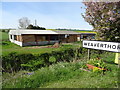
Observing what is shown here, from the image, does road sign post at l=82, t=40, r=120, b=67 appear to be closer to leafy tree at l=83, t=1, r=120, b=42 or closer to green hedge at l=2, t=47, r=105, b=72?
leafy tree at l=83, t=1, r=120, b=42

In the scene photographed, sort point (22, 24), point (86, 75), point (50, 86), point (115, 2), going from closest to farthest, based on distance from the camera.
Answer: point (50, 86) < point (86, 75) < point (115, 2) < point (22, 24)

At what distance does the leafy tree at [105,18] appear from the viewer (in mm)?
6285

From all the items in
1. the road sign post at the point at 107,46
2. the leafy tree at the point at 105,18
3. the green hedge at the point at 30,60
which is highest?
the leafy tree at the point at 105,18

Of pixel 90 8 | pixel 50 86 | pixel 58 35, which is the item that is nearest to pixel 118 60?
pixel 50 86

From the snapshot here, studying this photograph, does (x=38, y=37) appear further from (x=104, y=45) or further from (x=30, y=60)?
(x=104, y=45)

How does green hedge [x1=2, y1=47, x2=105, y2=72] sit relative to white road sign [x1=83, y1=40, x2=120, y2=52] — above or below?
below

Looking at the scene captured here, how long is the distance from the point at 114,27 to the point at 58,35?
69.0ft

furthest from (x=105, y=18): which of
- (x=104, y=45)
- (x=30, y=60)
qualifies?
(x=30, y=60)

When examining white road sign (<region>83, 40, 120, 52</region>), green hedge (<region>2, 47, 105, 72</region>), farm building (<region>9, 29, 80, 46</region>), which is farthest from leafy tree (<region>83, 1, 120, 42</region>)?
farm building (<region>9, 29, 80, 46</region>)

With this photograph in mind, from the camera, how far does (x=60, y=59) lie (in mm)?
7781

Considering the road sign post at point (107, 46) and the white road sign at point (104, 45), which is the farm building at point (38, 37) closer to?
the white road sign at point (104, 45)

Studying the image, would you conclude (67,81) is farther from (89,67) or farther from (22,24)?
(22,24)

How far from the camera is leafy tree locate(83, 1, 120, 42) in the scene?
247 inches

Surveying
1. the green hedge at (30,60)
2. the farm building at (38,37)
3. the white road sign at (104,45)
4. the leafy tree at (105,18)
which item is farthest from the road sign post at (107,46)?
the farm building at (38,37)
